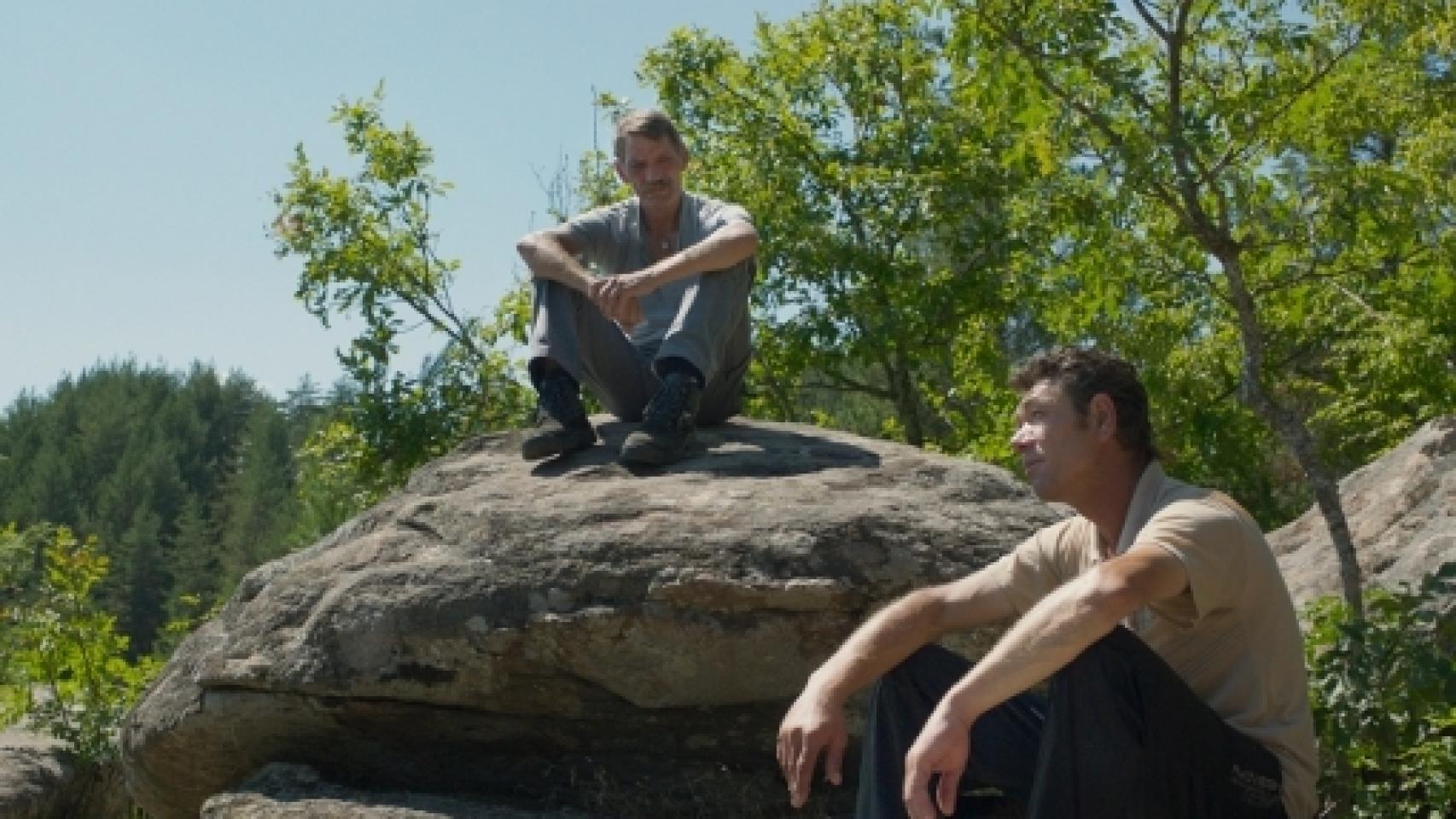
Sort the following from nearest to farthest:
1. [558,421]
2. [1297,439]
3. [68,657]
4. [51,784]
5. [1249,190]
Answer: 1. [558,421]
2. [1297,439]
3. [1249,190]
4. [51,784]
5. [68,657]

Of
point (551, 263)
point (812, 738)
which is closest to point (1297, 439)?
point (551, 263)

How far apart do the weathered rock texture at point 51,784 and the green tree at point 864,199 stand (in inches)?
209

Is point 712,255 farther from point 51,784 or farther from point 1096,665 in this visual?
point 51,784

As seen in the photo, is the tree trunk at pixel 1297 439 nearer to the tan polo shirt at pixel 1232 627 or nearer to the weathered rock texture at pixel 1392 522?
the weathered rock texture at pixel 1392 522

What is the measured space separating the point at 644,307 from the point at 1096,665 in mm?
3243

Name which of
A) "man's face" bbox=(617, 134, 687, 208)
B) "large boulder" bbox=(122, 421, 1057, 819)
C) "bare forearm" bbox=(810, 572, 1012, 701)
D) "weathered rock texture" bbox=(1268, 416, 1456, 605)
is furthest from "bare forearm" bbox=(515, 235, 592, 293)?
"weathered rock texture" bbox=(1268, 416, 1456, 605)

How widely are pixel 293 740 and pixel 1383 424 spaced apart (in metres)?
→ 9.26

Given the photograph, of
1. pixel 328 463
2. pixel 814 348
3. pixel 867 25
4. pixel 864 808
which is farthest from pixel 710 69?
pixel 864 808

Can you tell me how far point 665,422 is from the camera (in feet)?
20.2

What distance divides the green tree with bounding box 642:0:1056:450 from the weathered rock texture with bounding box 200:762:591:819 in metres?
7.50

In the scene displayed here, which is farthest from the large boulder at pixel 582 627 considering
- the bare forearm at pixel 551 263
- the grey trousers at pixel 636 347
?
the bare forearm at pixel 551 263

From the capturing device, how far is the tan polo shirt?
12.3 feet

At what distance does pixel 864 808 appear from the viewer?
158 inches

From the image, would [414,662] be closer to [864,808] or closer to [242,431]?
[864,808]
